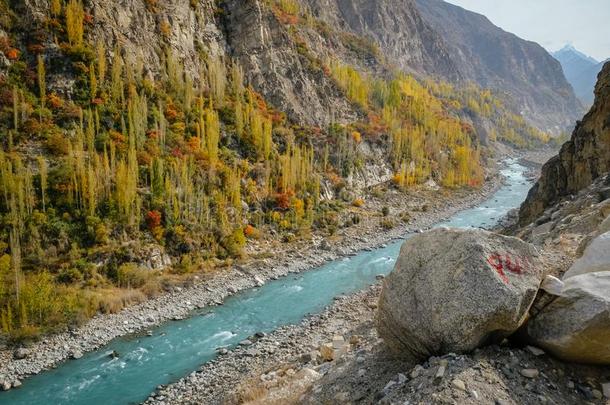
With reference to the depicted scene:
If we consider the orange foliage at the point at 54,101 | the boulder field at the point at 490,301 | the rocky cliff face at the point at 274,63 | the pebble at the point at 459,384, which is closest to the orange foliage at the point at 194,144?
the orange foliage at the point at 54,101

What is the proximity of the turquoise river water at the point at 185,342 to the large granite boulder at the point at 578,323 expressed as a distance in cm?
1574

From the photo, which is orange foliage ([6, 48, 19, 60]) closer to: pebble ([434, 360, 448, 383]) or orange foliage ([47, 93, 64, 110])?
orange foliage ([47, 93, 64, 110])

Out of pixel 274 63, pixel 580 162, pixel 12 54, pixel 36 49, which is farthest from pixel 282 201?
pixel 12 54

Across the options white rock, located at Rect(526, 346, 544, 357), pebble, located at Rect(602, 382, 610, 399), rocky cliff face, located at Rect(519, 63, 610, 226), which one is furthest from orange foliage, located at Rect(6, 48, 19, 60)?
rocky cliff face, located at Rect(519, 63, 610, 226)

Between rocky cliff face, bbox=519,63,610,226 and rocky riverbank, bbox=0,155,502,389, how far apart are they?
49.0ft

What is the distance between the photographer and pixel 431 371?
756 cm

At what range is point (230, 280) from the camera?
30203 millimetres

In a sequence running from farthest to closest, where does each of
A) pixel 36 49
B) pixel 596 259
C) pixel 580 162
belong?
pixel 36 49 → pixel 580 162 → pixel 596 259

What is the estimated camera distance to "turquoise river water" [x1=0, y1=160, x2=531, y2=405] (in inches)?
692

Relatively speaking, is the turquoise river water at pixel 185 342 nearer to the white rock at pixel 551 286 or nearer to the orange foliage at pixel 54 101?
the white rock at pixel 551 286

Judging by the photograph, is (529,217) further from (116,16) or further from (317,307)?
(116,16)

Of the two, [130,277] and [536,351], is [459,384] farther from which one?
[130,277]

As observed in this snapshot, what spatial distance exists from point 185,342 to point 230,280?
8422 millimetres

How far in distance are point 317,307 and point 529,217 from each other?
21119 mm
